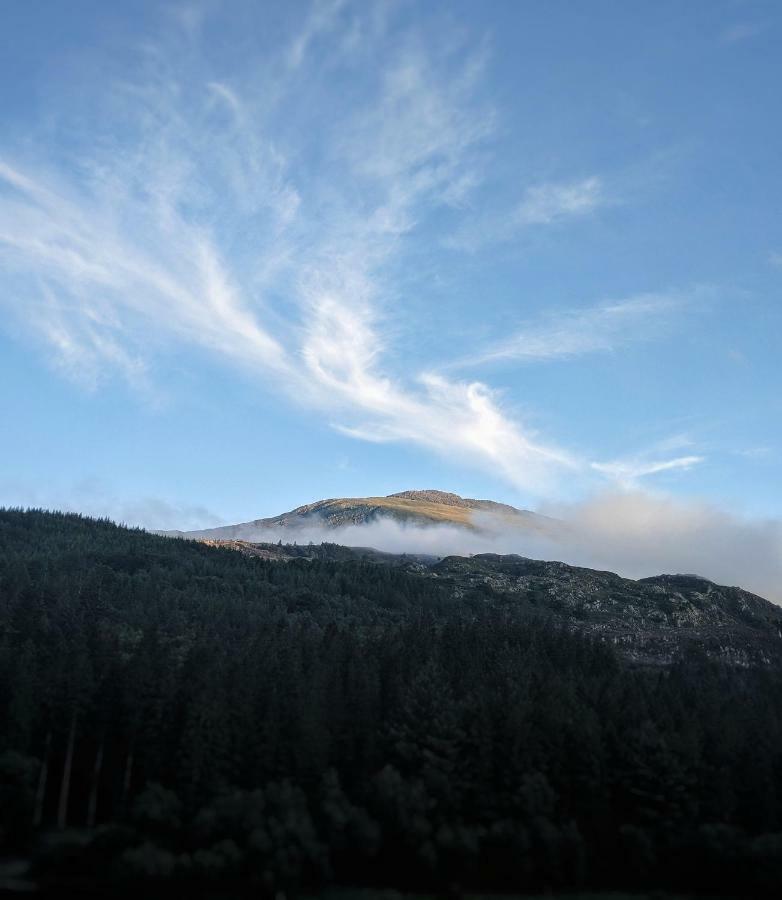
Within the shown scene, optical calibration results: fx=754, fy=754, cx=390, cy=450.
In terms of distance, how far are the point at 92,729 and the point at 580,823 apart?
59.0m

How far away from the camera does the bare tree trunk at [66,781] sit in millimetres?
83875

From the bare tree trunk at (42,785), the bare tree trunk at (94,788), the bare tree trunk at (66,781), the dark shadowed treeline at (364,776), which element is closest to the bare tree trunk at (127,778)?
the dark shadowed treeline at (364,776)

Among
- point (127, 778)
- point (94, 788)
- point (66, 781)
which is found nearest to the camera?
point (94, 788)

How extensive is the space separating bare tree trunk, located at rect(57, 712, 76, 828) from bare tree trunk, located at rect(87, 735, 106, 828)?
2640mm

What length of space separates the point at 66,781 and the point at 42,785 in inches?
114

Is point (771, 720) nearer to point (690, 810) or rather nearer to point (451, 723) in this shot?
point (690, 810)

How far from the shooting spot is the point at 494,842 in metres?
73.0

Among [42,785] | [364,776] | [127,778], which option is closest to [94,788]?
[127,778]

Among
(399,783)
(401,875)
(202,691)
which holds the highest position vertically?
(202,691)

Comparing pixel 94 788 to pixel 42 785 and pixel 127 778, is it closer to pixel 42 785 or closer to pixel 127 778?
pixel 127 778

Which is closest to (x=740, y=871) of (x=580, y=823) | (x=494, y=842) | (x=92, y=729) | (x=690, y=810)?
(x=690, y=810)

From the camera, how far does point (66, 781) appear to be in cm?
8675

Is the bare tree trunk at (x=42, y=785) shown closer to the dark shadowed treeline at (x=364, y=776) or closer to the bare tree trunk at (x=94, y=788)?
the dark shadowed treeline at (x=364, y=776)

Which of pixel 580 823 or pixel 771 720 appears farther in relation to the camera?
pixel 771 720
